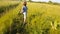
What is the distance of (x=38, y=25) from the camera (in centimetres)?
224

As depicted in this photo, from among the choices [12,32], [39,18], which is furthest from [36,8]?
[12,32]

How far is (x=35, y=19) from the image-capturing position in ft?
7.52

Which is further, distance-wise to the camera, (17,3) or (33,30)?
(17,3)

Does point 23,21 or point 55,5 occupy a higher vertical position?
point 55,5

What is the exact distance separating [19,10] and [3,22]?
0.26 m

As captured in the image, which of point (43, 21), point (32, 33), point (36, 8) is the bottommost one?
point (32, 33)

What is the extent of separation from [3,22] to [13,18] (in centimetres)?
14

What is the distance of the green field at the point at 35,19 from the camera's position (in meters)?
2.21

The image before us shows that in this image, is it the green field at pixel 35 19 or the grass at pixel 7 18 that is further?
the grass at pixel 7 18

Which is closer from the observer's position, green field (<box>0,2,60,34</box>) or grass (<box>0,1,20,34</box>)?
green field (<box>0,2,60,34</box>)

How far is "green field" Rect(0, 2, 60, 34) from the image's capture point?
2205 mm

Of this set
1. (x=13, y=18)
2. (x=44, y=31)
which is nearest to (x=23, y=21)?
(x=13, y=18)

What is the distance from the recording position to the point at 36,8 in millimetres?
2336

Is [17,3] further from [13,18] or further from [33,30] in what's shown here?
[33,30]
